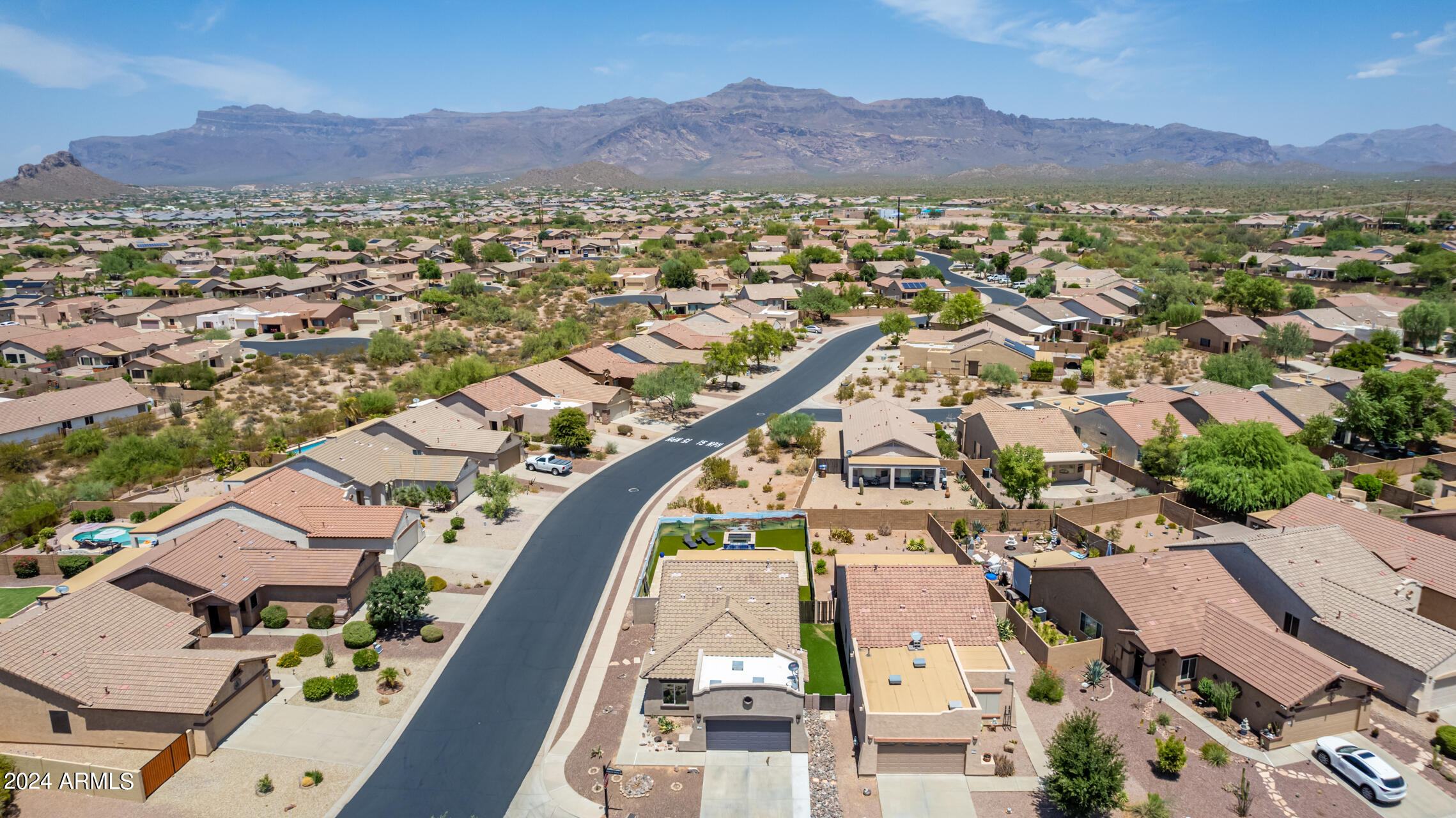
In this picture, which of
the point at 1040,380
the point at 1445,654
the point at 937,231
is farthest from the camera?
the point at 937,231

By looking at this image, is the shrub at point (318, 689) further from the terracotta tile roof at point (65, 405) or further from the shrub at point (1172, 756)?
the terracotta tile roof at point (65, 405)

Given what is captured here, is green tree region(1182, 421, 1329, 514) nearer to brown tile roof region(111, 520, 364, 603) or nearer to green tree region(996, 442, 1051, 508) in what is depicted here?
green tree region(996, 442, 1051, 508)

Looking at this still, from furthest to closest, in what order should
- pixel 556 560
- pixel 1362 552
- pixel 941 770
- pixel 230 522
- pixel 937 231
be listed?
1. pixel 937 231
2. pixel 556 560
3. pixel 230 522
4. pixel 1362 552
5. pixel 941 770

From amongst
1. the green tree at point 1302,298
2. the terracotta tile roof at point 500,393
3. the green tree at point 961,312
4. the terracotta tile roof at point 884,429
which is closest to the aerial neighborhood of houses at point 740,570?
the terracotta tile roof at point 884,429

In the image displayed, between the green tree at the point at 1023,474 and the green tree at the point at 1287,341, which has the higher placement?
the green tree at the point at 1287,341

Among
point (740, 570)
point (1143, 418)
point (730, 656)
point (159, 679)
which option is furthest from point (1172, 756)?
point (1143, 418)

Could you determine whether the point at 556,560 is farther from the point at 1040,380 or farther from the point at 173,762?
the point at 1040,380

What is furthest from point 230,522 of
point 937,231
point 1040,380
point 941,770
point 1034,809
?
point 937,231

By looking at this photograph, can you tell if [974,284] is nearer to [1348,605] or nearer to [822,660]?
[1348,605]
